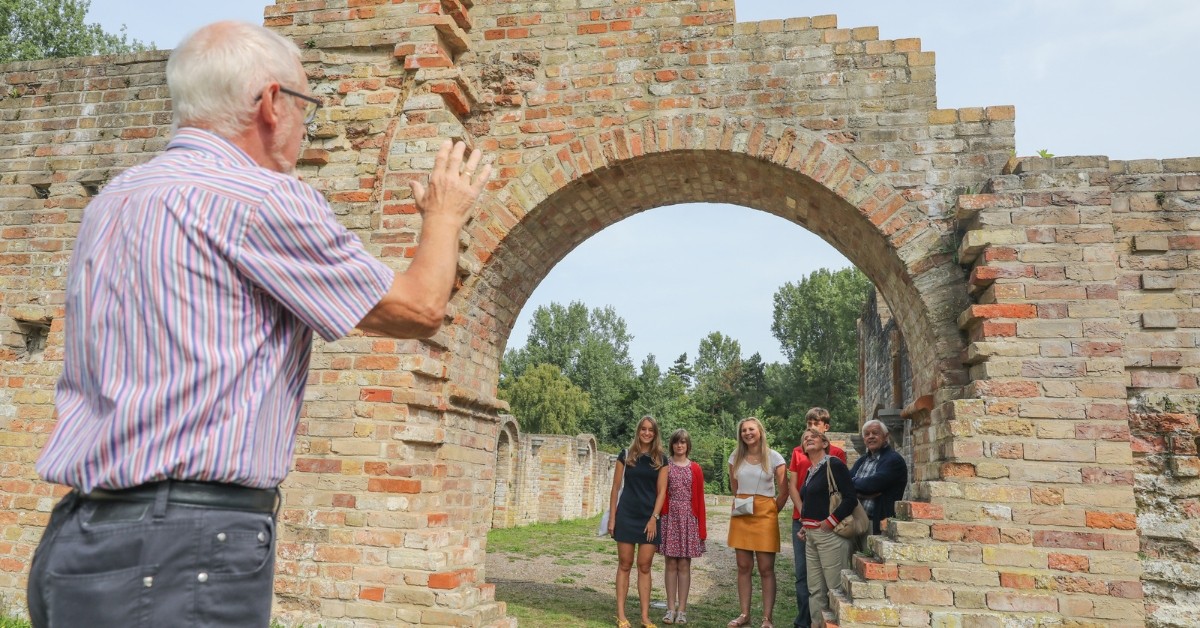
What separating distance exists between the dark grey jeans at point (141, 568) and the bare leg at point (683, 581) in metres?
6.01

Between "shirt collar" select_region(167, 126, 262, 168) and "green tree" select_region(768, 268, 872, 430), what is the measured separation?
4006cm

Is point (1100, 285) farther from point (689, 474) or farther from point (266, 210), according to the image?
point (266, 210)

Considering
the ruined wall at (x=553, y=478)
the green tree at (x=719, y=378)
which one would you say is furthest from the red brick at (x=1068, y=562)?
the green tree at (x=719, y=378)

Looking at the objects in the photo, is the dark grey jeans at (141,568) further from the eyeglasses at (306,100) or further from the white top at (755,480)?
the white top at (755,480)

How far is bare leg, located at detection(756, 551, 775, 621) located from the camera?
21.2 ft

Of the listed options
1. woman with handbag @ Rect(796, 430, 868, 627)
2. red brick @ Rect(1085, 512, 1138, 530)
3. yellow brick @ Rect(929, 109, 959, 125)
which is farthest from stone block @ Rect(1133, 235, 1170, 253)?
woman with handbag @ Rect(796, 430, 868, 627)

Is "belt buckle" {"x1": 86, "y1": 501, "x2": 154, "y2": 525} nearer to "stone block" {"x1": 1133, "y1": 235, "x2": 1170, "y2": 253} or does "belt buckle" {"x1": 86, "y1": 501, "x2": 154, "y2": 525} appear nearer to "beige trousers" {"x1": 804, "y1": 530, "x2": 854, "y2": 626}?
"beige trousers" {"x1": 804, "y1": 530, "x2": 854, "y2": 626}

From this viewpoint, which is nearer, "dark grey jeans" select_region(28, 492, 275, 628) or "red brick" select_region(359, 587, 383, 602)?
"dark grey jeans" select_region(28, 492, 275, 628)

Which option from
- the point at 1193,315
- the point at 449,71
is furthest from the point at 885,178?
the point at 449,71

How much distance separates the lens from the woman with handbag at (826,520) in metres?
5.84

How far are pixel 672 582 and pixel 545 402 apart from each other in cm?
3487

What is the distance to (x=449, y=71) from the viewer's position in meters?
5.71

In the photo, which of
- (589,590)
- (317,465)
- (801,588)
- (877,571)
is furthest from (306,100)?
(589,590)

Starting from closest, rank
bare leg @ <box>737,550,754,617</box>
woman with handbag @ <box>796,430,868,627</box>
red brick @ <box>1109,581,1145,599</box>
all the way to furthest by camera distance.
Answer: red brick @ <box>1109,581,1145,599</box>, woman with handbag @ <box>796,430,868,627</box>, bare leg @ <box>737,550,754,617</box>
